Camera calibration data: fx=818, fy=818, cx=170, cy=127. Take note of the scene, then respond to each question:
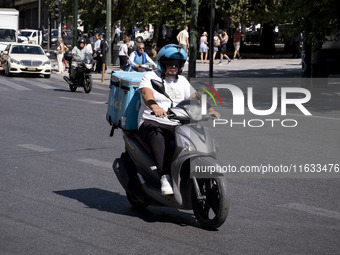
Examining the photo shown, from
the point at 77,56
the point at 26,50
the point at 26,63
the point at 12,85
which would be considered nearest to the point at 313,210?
the point at 77,56

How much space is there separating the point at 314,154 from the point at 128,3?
118 ft

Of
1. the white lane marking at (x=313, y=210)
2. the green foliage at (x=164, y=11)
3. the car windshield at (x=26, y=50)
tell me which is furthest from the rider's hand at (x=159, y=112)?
the green foliage at (x=164, y=11)

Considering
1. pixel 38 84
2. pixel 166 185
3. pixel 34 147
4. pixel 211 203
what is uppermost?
pixel 166 185

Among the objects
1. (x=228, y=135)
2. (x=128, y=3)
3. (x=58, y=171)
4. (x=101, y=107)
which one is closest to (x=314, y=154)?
(x=228, y=135)

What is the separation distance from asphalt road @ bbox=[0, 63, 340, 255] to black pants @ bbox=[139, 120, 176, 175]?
1.81 feet

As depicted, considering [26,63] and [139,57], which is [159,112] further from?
[26,63]

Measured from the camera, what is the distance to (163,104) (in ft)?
24.2

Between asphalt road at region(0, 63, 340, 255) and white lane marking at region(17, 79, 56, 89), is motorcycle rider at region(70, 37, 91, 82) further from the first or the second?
asphalt road at region(0, 63, 340, 255)

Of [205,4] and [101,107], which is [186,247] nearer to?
[101,107]

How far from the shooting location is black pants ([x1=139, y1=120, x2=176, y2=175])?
7098 mm

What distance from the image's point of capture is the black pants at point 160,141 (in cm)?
710

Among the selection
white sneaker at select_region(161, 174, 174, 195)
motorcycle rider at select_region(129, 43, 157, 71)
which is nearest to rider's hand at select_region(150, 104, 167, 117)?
white sneaker at select_region(161, 174, 174, 195)

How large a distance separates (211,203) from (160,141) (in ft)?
2.37

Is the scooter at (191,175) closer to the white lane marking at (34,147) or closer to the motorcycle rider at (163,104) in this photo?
the motorcycle rider at (163,104)
